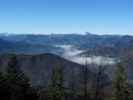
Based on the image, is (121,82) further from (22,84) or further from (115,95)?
(22,84)

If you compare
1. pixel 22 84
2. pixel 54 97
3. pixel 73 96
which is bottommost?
pixel 73 96

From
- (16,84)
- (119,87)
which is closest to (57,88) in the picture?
(16,84)

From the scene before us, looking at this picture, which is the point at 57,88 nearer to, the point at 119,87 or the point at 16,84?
the point at 16,84

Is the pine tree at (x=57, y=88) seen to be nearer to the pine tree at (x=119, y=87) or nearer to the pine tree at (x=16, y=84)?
the pine tree at (x=16, y=84)

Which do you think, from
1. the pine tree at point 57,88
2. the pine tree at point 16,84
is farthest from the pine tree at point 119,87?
the pine tree at point 16,84

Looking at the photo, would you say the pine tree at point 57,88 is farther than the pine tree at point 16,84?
Yes

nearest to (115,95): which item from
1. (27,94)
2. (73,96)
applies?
(27,94)

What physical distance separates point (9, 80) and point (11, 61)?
31.9ft

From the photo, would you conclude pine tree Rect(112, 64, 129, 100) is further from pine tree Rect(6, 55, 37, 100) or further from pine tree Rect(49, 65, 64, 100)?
pine tree Rect(6, 55, 37, 100)

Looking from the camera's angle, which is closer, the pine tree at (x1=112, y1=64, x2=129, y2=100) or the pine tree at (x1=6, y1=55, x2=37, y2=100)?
the pine tree at (x1=6, y1=55, x2=37, y2=100)

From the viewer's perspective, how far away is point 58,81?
251 ft

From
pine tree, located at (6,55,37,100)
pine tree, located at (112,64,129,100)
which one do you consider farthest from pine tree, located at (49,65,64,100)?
pine tree, located at (112,64,129,100)

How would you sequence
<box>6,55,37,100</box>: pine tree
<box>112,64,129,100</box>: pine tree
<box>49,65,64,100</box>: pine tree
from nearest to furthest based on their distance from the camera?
<box>6,55,37,100</box>: pine tree, <box>112,64,129,100</box>: pine tree, <box>49,65,64,100</box>: pine tree

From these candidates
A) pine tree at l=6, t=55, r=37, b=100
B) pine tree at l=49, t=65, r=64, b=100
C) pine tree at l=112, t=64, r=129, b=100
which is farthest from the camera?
pine tree at l=49, t=65, r=64, b=100
